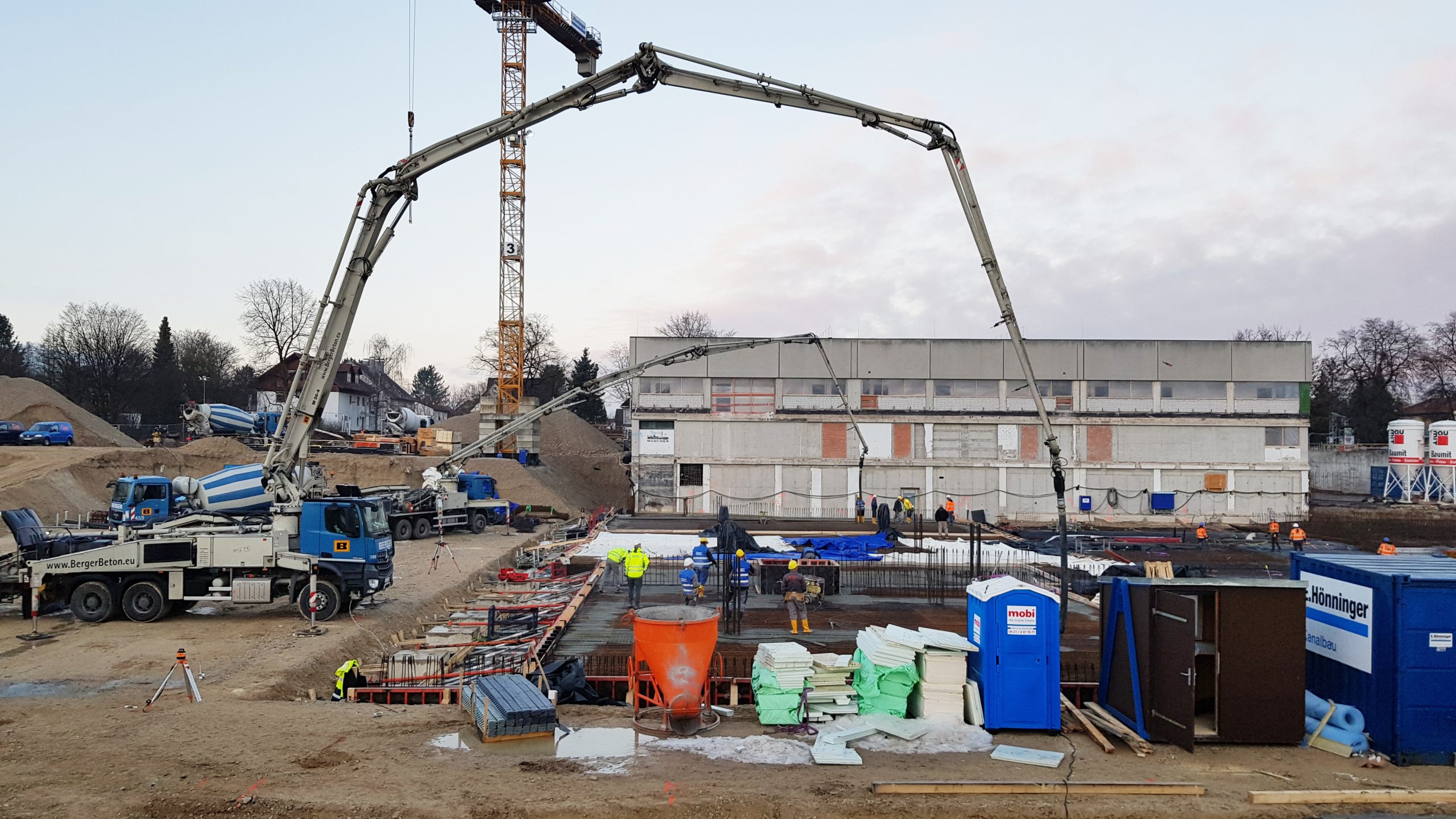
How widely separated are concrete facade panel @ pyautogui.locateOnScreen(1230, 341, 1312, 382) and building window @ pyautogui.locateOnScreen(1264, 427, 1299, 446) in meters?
2.59

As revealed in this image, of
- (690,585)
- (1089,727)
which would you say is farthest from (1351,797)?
(690,585)

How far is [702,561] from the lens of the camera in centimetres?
2308

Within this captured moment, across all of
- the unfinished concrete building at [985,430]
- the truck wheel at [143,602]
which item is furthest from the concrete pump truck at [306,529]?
the unfinished concrete building at [985,430]

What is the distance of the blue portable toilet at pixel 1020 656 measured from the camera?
1074 centimetres

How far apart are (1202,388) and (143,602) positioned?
46.2 metres

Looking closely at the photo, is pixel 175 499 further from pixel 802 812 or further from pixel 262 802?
pixel 802 812

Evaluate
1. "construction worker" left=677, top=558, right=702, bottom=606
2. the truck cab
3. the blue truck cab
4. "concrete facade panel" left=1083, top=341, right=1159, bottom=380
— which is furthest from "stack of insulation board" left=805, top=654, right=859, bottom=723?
"concrete facade panel" left=1083, top=341, right=1159, bottom=380

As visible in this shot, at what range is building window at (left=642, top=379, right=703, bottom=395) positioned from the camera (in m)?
45.4

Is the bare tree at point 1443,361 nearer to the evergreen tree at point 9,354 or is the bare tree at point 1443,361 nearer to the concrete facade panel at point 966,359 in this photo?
the concrete facade panel at point 966,359

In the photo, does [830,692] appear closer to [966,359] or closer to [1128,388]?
[966,359]

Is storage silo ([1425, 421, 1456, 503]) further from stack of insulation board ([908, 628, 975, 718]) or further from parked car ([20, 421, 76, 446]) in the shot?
parked car ([20, 421, 76, 446])

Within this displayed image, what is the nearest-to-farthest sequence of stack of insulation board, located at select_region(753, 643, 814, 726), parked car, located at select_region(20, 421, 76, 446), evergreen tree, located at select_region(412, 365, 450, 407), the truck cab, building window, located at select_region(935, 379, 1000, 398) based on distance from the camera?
stack of insulation board, located at select_region(753, 643, 814, 726), the truck cab, building window, located at select_region(935, 379, 1000, 398), parked car, located at select_region(20, 421, 76, 446), evergreen tree, located at select_region(412, 365, 450, 407)

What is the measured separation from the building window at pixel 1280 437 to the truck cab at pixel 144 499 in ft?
162

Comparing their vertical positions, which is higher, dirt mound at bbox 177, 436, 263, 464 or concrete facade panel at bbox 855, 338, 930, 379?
concrete facade panel at bbox 855, 338, 930, 379
